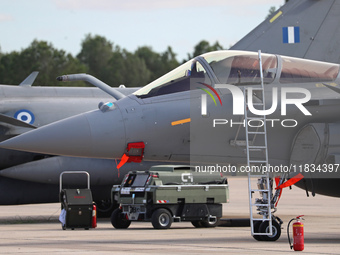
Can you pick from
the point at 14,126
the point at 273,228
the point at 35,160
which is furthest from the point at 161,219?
the point at 14,126

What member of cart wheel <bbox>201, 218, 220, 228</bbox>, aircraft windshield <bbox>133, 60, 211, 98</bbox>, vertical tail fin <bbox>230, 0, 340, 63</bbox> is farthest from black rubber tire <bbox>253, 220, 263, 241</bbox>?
vertical tail fin <bbox>230, 0, 340, 63</bbox>

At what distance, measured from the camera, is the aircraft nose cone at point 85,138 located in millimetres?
10508

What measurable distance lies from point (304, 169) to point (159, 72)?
71.2 meters

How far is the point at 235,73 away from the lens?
35.7 ft

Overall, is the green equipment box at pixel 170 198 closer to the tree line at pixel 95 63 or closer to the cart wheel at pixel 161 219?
the cart wheel at pixel 161 219

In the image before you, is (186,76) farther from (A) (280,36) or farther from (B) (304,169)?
(A) (280,36)

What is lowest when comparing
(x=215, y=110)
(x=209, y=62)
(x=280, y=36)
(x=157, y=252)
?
(x=157, y=252)

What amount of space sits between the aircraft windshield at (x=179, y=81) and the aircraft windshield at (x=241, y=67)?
7.4 inches

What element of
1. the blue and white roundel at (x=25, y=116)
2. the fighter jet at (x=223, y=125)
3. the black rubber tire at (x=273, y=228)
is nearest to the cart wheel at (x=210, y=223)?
the black rubber tire at (x=273, y=228)

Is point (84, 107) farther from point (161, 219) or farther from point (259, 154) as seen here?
point (259, 154)

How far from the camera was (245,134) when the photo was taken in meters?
10.7

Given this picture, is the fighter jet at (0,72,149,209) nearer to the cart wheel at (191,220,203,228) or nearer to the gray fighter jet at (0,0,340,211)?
the gray fighter jet at (0,0,340,211)

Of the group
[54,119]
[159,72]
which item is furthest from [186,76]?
[159,72]

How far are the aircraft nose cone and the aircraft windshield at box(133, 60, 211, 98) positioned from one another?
2.12ft
